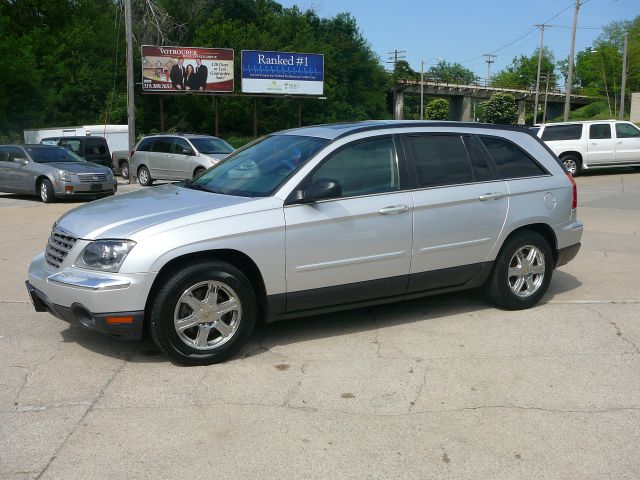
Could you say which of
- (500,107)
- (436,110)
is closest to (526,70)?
(436,110)

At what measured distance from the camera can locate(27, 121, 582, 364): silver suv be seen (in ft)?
15.3

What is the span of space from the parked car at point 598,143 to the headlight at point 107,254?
65.9 feet

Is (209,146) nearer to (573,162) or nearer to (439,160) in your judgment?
(573,162)

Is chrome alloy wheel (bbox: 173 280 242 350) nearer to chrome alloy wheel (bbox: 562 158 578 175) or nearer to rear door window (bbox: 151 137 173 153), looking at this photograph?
rear door window (bbox: 151 137 173 153)

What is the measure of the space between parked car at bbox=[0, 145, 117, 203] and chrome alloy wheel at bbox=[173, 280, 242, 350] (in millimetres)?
13018

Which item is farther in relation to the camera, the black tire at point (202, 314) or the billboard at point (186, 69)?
the billboard at point (186, 69)

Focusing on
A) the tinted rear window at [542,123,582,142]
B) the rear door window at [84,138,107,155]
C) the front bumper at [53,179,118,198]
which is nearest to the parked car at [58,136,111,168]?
the rear door window at [84,138,107,155]

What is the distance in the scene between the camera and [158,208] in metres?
5.07

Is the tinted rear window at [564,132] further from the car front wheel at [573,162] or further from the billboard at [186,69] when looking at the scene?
the billboard at [186,69]

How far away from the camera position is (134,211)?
5.02 m

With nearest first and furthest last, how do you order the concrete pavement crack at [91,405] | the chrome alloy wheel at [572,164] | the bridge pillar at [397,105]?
1. the concrete pavement crack at [91,405]
2. the chrome alloy wheel at [572,164]
3. the bridge pillar at [397,105]

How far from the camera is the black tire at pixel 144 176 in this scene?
75.7ft

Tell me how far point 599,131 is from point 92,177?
15918 mm

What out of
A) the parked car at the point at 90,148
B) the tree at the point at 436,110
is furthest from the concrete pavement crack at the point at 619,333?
the tree at the point at 436,110
